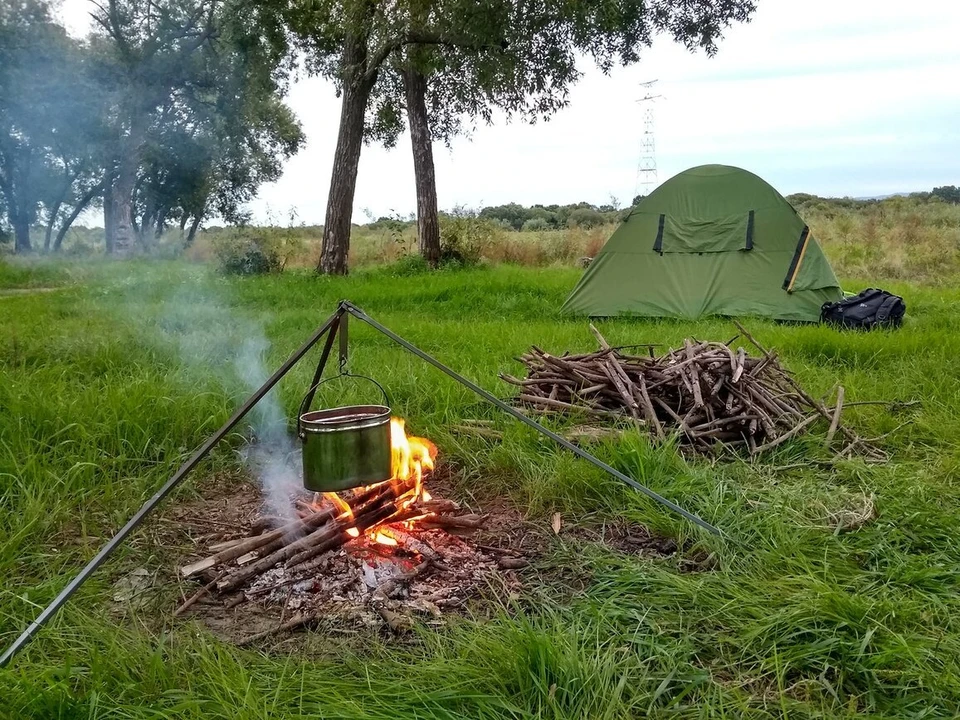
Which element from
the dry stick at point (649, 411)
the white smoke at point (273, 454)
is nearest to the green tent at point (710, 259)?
the dry stick at point (649, 411)

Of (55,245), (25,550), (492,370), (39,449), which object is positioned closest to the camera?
(25,550)

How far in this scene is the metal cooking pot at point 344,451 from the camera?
249 centimetres

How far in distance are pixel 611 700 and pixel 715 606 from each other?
0.63 m

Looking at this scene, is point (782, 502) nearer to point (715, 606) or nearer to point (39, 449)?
point (715, 606)

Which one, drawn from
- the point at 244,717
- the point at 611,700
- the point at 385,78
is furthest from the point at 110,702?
the point at 385,78

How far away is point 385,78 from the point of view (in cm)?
1332

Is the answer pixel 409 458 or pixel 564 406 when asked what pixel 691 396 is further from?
pixel 409 458

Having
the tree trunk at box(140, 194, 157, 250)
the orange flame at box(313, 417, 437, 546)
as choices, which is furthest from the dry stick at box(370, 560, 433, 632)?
the tree trunk at box(140, 194, 157, 250)

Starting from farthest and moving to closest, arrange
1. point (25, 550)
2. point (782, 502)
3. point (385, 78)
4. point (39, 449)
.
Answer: point (385, 78) < point (39, 449) < point (782, 502) < point (25, 550)

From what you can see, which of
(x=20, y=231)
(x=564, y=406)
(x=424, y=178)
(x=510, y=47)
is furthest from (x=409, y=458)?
(x=20, y=231)

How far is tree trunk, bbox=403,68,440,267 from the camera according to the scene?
12.6 m

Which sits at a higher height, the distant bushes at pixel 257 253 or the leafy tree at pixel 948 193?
the leafy tree at pixel 948 193

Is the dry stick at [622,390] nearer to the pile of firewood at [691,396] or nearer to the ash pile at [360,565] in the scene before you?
the pile of firewood at [691,396]

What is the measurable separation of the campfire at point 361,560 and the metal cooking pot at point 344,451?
0.84 ft
